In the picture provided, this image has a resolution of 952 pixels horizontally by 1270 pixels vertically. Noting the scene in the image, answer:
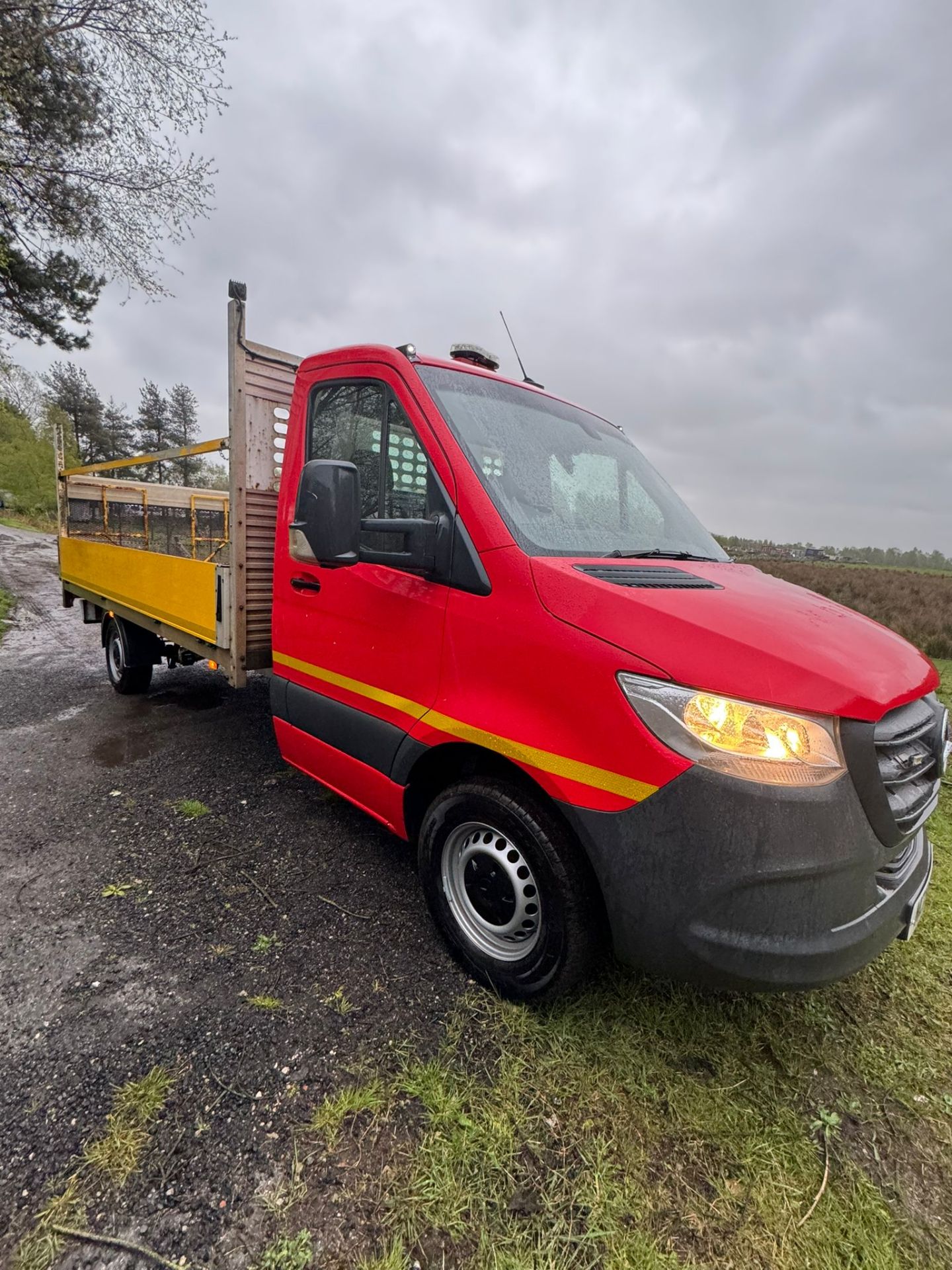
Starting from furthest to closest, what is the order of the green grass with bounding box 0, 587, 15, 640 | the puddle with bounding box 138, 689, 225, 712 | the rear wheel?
the green grass with bounding box 0, 587, 15, 640
the rear wheel
the puddle with bounding box 138, 689, 225, 712

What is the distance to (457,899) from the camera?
2.31m

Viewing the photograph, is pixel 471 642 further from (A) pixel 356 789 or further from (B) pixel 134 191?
(B) pixel 134 191

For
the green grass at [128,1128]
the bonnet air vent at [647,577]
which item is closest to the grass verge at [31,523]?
the green grass at [128,1128]

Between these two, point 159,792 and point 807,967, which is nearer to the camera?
point 807,967

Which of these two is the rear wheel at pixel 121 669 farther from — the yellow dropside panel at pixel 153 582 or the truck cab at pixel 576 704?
the truck cab at pixel 576 704

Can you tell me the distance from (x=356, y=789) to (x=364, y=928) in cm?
60

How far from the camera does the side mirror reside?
2.10 metres

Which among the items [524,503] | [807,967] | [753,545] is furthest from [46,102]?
[753,545]

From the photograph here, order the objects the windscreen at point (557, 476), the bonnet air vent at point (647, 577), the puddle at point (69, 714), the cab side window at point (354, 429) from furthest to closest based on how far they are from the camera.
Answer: the puddle at point (69, 714) < the cab side window at point (354, 429) < the windscreen at point (557, 476) < the bonnet air vent at point (647, 577)

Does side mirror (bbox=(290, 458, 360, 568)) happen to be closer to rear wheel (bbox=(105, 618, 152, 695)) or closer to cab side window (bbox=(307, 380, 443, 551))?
cab side window (bbox=(307, 380, 443, 551))

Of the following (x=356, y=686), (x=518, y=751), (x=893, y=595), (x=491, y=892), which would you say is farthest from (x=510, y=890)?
(x=893, y=595)

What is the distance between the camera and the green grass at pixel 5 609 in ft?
29.6

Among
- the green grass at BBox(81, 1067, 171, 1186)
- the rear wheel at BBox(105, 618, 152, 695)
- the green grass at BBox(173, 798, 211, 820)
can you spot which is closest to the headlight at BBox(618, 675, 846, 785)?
the green grass at BBox(81, 1067, 171, 1186)

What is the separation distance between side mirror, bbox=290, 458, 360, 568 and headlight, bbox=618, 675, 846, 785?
130 centimetres
